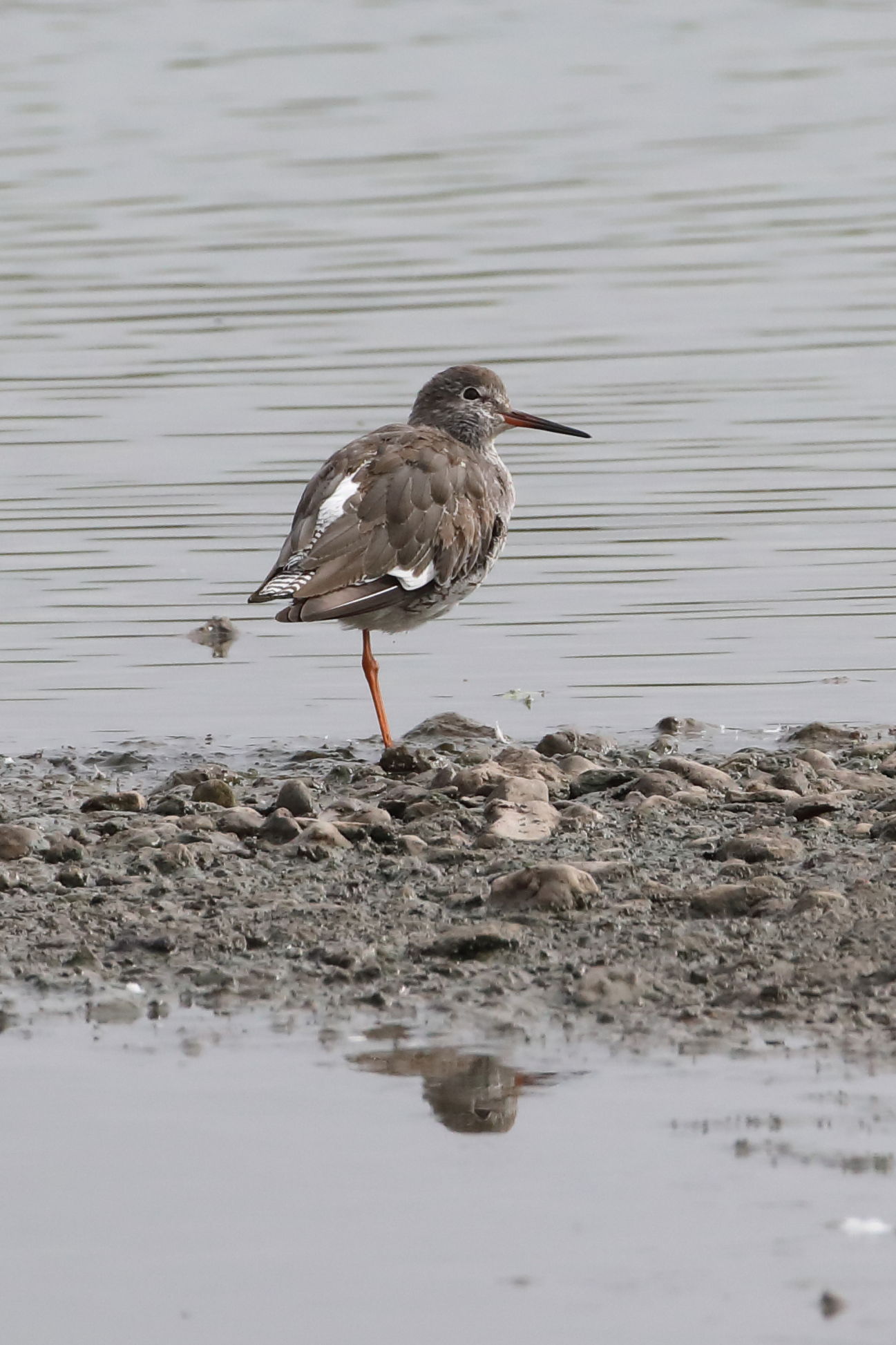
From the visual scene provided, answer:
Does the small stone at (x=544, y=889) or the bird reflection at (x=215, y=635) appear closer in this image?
the small stone at (x=544, y=889)

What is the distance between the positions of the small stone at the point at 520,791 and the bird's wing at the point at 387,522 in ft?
5.13

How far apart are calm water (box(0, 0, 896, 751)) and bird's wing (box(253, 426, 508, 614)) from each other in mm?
773

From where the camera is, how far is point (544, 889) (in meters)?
6.38

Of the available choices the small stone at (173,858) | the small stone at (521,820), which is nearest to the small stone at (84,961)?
the small stone at (173,858)

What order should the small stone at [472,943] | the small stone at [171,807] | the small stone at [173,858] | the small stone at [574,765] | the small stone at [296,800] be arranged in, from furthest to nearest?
the small stone at [574,765] → the small stone at [171,807] → the small stone at [296,800] → the small stone at [173,858] → the small stone at [472,943]

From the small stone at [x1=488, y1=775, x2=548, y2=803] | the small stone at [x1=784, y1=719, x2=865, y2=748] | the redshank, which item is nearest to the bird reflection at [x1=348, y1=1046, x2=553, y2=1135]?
the small stone at [x1=488, y1=775, x2=548, y2=803]

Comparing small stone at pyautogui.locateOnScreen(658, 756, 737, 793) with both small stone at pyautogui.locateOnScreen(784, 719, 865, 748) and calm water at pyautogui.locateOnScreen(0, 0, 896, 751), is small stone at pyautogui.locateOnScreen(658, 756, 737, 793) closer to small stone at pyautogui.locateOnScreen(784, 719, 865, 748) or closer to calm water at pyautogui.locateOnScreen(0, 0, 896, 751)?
small stone at pyautogui.locateOnScreen(784, 719, 865, 748)

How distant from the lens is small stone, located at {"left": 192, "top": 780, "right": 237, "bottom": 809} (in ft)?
26.2

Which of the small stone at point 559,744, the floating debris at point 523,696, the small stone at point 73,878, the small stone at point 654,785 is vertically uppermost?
the floating debris at point 523,696

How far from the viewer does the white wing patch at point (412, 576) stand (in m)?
9.35

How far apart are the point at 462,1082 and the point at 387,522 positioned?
4.36 metres

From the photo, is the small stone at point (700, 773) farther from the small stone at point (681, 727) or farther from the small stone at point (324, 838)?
the small stone at point (324, 838)

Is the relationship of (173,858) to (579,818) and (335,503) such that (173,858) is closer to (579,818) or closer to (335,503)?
(579,818)

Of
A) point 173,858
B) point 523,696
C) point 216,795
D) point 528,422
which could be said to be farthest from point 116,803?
point 528,422
